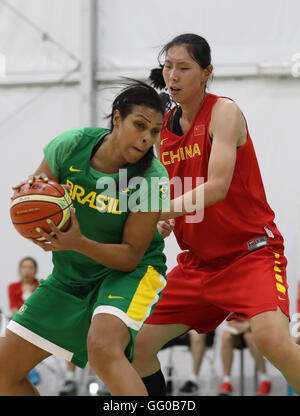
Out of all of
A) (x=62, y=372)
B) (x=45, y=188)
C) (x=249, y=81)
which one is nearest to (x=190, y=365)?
(x=62, y=372)

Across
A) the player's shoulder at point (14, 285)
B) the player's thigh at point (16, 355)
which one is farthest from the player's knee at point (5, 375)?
the player's shoulder at point (14, 285)

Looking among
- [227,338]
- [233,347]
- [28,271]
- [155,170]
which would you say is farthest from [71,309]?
[28,271]

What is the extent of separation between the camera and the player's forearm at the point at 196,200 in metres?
3.47

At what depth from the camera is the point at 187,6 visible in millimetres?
8680

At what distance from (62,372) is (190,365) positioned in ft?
4.79

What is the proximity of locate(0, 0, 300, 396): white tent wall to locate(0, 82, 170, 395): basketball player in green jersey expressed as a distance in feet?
16.0

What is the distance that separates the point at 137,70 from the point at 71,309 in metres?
5.77

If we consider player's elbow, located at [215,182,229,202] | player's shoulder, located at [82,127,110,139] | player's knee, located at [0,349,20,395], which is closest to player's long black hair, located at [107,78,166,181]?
player's shoulder, located at [82,127,110,139]

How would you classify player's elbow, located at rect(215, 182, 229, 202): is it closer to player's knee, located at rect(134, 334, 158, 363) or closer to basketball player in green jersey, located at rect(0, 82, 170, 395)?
basketball player in green jersey, located at rect(0, 82, 170, 395)

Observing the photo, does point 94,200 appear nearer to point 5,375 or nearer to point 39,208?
point 39,208

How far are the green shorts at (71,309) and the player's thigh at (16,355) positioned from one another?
0.11 feet

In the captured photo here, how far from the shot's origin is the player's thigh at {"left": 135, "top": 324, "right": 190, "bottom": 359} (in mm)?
3740

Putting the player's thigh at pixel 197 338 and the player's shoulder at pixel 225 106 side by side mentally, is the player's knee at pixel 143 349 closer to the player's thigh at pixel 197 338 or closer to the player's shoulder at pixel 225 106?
the player's shoulder at pixel 225 106

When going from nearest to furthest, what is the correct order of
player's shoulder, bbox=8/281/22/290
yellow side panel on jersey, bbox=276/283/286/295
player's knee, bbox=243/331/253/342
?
yellow side panel on jersey, bbox=276/283/286/295 < player's knee, bbox=243/331/253/342 < player's shoulder, bbox=8/281/22/290
